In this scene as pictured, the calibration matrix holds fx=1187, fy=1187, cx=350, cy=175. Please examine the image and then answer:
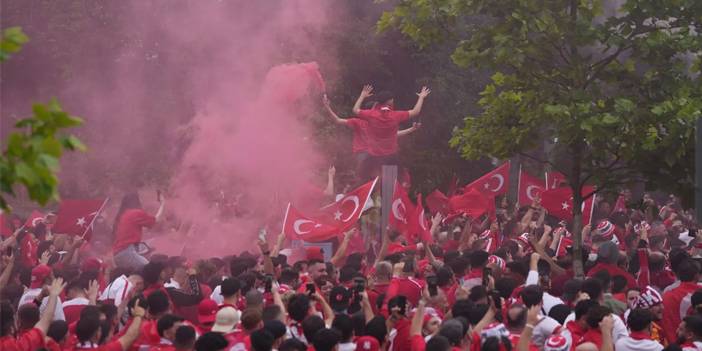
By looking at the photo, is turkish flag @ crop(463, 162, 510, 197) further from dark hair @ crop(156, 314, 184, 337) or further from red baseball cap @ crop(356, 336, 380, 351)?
dark hair @ crop(156, 314, 184, 337)

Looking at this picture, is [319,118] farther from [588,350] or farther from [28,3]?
[588,350]

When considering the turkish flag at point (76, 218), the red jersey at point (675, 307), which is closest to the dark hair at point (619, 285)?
the red jersey at point (675, 307)

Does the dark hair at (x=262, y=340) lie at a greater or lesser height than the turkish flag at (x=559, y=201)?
greater

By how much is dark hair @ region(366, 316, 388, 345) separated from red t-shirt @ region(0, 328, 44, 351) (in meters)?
2.20

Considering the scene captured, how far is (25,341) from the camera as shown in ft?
26.1

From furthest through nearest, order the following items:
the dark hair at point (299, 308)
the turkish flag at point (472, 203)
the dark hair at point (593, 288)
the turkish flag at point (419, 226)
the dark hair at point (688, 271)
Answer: the turkish flag at point (472, 203), the turkish flag at point (419, 226), the dark hair at point (688, 271), the dark hair at point (593, 288), the dark hair at point (299, 308)

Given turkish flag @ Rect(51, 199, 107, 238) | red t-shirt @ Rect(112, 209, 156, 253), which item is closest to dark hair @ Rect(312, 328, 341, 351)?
red t-shirt @ Rect(112, 209, 156, 253)


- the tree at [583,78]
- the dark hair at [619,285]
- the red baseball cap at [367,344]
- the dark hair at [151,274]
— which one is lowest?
the dark hair at [619,285]

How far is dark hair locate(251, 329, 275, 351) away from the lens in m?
7.24

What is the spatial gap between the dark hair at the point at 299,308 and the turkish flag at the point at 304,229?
459 centimetres

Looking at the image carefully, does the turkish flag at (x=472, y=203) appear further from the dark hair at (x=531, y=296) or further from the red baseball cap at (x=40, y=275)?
the dark hair at (x=531, y=296)

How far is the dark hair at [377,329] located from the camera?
7.94 metres

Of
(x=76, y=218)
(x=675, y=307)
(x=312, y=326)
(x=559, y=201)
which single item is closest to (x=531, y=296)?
(x=312, y=326)

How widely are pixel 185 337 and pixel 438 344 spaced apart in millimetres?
1654
